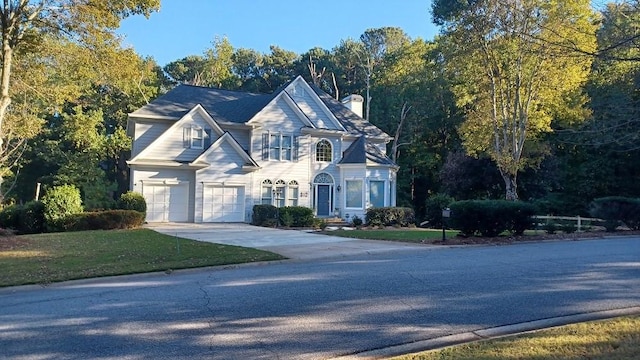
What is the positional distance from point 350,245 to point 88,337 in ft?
34.4

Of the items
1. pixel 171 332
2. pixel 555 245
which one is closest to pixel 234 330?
pixel 171 332

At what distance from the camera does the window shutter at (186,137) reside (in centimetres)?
2911

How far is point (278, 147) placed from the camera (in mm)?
31297

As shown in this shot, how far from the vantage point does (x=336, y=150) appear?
108 feet

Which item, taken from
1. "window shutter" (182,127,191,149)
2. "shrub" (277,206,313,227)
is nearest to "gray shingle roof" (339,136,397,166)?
"shrub" (277,206,313,227)

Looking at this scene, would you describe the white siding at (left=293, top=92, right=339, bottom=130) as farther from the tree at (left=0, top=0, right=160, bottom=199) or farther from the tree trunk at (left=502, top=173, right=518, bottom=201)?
the tree at (left=0, top=0, right=160, bottom=199)

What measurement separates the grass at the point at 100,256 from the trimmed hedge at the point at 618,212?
580 inches

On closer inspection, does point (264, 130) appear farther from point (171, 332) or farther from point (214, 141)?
point (171, 332)

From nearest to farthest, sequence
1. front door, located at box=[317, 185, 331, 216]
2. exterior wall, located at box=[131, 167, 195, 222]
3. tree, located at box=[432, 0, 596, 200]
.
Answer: tree, located at box=[432, 0, 596, 200] < exterior wall, located at box=[131, 167, 195, 222] < front door, located at box=[317, 185, 331, 216]

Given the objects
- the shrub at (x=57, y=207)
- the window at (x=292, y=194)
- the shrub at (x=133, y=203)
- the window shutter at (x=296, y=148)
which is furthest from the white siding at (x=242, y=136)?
the shrub at (x=57, y=207)

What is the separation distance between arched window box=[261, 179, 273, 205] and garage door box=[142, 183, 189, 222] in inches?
172

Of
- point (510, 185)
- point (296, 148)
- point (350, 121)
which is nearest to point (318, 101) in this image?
point (296, 148)

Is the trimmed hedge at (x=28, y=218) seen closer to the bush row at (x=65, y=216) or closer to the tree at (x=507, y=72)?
the bush row at (x=65, y=216)

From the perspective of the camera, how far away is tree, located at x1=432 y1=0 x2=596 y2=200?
987 inches
